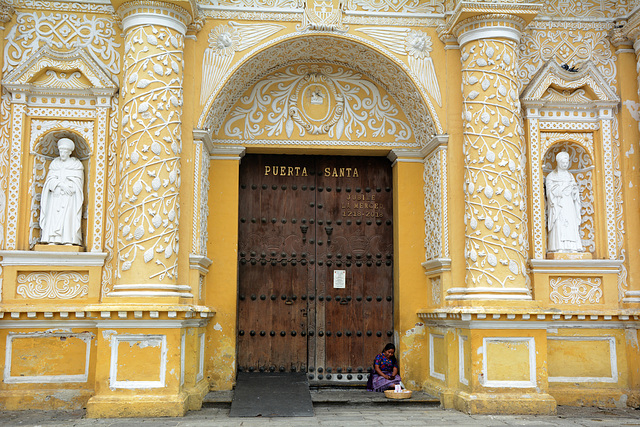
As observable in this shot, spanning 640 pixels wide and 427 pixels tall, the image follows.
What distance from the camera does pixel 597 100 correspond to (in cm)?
834

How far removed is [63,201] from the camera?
764 centimetres

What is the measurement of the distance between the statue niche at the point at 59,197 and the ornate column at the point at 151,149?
78 cm

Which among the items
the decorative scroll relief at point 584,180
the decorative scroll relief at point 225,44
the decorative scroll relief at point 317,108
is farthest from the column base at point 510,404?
the decorative scroll relief at point 225,44

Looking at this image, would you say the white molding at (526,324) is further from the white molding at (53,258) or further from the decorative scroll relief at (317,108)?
the white molding at (53,258)

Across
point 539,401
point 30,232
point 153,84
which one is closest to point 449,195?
point 539,401

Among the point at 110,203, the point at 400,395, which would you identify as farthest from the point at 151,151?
the point at 400,395

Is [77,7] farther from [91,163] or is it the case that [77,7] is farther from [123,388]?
[123,388]

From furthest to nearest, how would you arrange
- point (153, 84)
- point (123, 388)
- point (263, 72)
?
point (263, 72), point (153, 84), point (123, 388)

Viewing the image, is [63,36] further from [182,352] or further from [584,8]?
[584,8]

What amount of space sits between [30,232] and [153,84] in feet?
7.57

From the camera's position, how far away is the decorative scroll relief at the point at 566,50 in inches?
Answer: 331

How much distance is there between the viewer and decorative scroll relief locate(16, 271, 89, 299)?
24.6 ft

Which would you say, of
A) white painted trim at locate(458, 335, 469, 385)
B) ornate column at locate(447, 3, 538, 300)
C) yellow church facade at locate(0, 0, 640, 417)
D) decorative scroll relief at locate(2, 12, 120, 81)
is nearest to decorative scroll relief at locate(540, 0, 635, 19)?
yellow church facade at locate(0, 0, 640, 417)

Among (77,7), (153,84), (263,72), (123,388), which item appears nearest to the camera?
(123,388)
